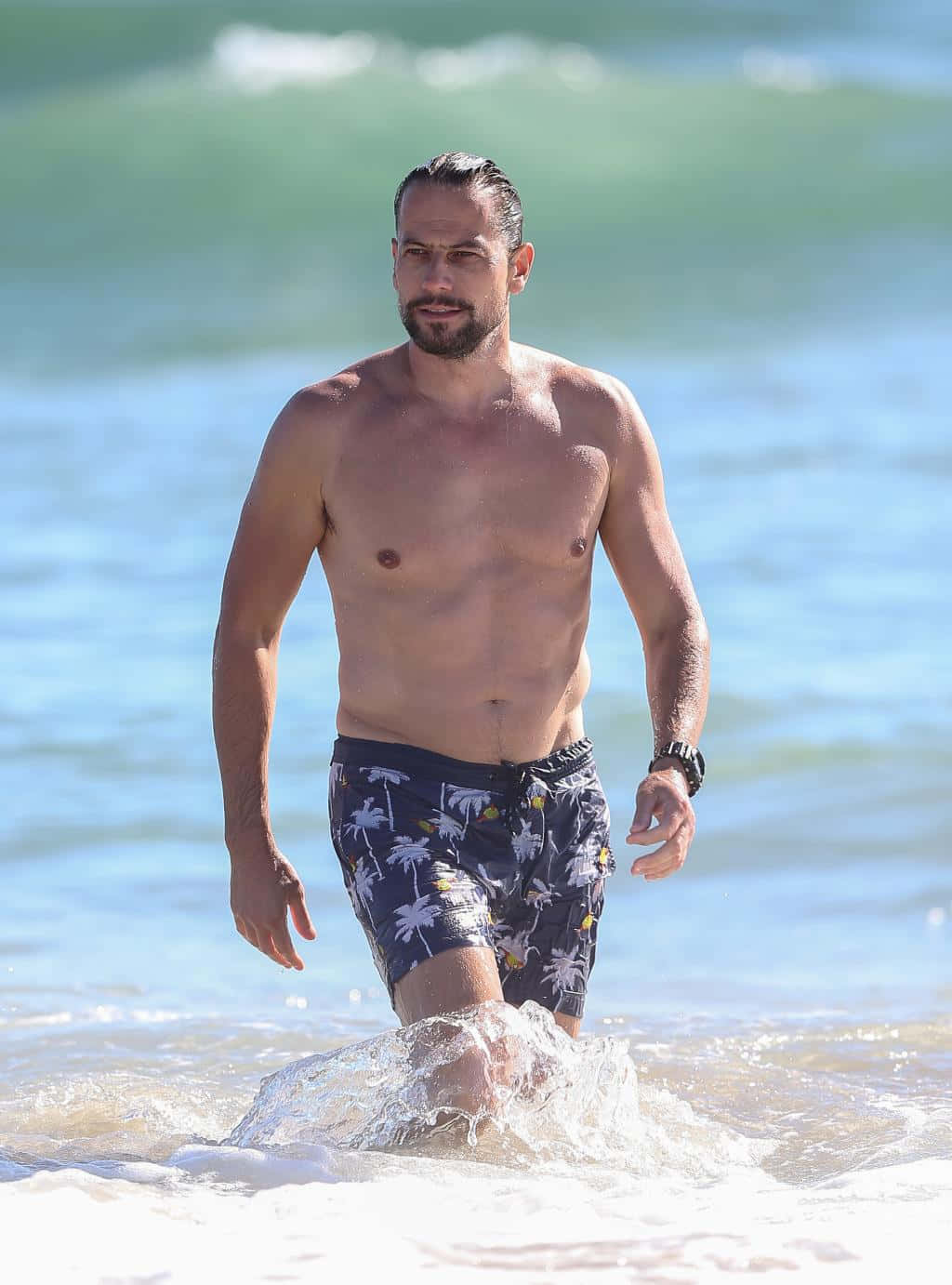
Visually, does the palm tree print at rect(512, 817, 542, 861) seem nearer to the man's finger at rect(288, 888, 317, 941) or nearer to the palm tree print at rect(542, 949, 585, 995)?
the palm tree print at rect(542, 949, 585, 995)

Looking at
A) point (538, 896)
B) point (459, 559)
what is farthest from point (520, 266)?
point (538, 896)

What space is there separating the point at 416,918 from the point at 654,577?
0.89 metres

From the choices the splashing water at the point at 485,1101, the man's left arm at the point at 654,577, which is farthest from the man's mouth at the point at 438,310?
the splashing water at the point at 485,1101

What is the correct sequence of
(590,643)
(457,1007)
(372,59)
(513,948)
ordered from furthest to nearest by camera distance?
(372,59) → (590,643) → (513,948) → (457,1007)

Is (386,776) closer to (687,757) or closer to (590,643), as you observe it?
(687,757)

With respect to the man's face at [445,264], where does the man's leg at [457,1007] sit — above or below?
below

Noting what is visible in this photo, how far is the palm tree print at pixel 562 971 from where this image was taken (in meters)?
3.78

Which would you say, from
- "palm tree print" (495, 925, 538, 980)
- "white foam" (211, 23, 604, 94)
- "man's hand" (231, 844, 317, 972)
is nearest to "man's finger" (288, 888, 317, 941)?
"man's hand" (231, 844, 317, 972)

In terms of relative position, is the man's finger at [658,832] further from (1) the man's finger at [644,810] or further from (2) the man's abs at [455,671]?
(2) the man's abs at [455,671]

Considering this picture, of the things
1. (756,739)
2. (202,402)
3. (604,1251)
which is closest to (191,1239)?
(604,1251)

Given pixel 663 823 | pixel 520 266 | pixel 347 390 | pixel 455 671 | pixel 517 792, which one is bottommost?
pixel 663 823

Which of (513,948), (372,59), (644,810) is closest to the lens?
(644,810)

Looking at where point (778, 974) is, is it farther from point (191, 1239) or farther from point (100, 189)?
point (100, 189)

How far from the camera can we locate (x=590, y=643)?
8750 mm
